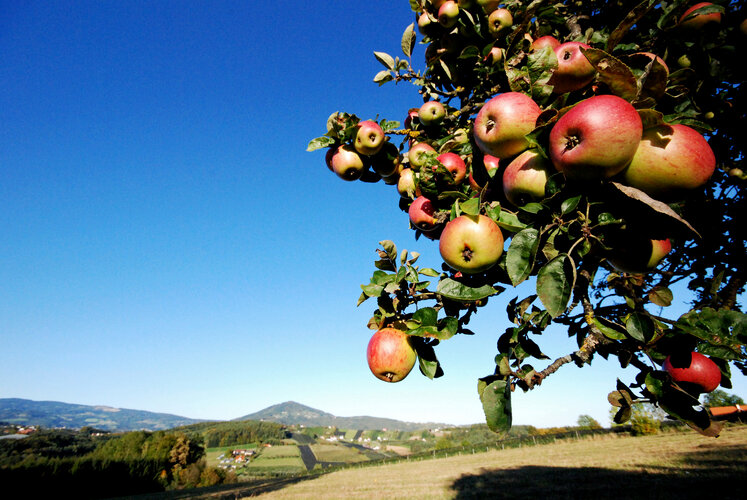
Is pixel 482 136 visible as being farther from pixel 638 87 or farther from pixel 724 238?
pixel 724 238

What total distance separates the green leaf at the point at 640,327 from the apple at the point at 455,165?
4.18ft

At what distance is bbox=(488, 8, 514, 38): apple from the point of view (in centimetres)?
289

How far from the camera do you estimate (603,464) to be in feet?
72.0

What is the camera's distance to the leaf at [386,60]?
3389 millimetres

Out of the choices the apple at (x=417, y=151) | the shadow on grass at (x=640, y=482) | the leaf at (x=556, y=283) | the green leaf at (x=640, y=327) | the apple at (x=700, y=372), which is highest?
the apple at (x=417, y=151)

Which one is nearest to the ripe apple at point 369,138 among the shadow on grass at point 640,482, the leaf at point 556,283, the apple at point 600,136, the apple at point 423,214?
the apple at point 423,214

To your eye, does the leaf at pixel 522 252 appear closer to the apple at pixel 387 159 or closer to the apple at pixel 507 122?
A: the apple at pixel 507 122

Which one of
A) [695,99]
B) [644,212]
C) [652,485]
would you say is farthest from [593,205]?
[652,485]

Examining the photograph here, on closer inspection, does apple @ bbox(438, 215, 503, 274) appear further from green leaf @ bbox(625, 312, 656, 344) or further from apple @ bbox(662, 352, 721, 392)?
apple @ bbox(662, 352, 721, 392)

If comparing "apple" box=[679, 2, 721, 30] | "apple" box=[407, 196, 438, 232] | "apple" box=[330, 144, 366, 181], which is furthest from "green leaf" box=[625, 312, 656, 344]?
"apple" box=[330, 144, 366, 181]

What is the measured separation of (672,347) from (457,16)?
9.67ft

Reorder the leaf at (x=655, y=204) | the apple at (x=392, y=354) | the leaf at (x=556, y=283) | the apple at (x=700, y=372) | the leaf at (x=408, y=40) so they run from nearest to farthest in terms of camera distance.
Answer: the leaf at (x=655, y=204) < the leaf at (x=556, y=283) < the apple at (x=700, y=372) < the apple at (x=392, y=354) < the leaf at (x=408, y=40)

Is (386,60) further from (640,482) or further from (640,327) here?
(640,482)

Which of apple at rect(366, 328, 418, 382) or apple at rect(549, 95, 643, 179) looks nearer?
apple at rect(549, 95, 643, 179)
